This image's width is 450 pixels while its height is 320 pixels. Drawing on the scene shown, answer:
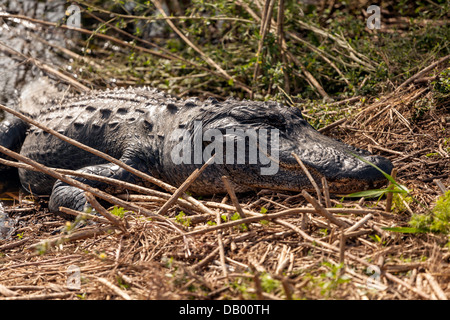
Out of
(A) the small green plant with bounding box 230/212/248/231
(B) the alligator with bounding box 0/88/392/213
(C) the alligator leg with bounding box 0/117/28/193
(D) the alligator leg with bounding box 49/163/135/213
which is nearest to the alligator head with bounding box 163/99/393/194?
(B) the alligator with bounding box 0/88/392/213

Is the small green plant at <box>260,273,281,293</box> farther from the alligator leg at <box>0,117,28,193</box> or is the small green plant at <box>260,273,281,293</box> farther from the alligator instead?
the alligator leg at <box>0,117,28,193</box>

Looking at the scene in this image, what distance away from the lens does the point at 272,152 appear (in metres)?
3.24

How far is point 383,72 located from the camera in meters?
4.76

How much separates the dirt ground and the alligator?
0.68ft

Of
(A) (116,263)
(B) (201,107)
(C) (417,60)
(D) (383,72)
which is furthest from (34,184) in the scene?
(C) (417,60)

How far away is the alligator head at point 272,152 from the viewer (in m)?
2.95

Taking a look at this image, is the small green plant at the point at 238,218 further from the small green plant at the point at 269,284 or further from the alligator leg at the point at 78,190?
the alligator leg at the point at 78,190

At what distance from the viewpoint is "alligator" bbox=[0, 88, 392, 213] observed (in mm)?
3107

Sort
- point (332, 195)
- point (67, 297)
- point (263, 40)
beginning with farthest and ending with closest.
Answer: point (263, 40) < point (332, 195) < point (67, 297)

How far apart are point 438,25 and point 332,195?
3.39 m

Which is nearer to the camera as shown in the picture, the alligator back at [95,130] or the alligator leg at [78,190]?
the alligator leg at [78,190]

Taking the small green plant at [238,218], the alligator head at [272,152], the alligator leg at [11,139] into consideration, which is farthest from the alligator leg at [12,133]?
the small green plant at [238,218]

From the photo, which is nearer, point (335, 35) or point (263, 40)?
point (263, 40)
